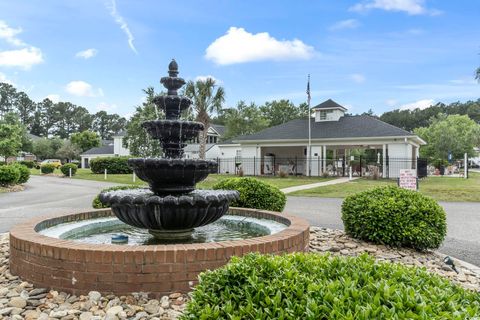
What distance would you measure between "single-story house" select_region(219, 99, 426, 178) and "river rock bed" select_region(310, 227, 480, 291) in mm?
21313

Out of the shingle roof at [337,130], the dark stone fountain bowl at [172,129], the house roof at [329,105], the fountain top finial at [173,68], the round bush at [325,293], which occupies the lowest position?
the round bush at [325,293]

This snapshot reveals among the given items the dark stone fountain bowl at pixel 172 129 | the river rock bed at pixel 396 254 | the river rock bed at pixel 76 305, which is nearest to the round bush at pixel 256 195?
the river rock bed at pixel 396 254

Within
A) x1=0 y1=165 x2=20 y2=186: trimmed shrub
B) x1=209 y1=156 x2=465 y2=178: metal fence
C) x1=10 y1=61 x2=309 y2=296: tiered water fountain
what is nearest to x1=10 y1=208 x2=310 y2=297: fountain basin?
x1=10 y1=61 x2=309 y2=296: tiered water fountain


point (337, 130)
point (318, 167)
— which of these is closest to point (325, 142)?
point (337, 130)

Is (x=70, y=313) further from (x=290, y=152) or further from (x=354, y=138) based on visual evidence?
(x=290, y=152)

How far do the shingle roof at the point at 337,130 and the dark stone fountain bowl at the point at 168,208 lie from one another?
24179 mm

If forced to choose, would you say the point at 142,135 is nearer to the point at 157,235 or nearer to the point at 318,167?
the point at 318,167

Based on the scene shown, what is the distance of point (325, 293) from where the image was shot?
1.91 m

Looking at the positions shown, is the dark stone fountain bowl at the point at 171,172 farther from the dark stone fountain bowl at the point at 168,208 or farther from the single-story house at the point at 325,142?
the single-story house at the point at 325,142

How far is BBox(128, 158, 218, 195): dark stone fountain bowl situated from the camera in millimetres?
4805

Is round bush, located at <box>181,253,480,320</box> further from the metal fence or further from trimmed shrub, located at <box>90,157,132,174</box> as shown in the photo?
trimmed shrub, located at <box>90,157,132,174</box>

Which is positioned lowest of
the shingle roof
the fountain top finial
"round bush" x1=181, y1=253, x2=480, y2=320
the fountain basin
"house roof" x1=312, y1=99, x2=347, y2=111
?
the fountain basin

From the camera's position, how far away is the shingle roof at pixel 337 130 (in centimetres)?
2752

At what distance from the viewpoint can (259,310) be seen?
6.16ft
